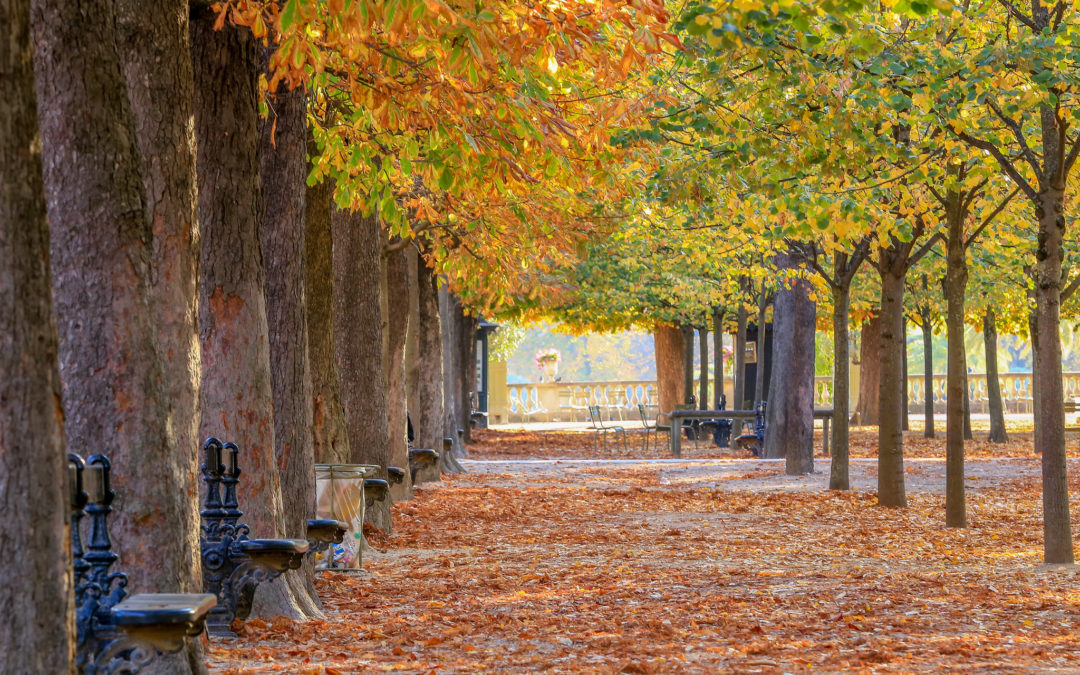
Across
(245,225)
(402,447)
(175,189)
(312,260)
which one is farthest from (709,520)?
(175,189)

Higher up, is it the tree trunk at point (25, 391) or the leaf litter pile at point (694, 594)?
the tree trunk at point (25, 391)

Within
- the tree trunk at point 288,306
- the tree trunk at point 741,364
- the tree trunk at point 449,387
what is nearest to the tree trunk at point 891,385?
the tree trunk at point 288,306

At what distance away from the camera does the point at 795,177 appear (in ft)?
41.0

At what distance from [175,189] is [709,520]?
9.90 meters

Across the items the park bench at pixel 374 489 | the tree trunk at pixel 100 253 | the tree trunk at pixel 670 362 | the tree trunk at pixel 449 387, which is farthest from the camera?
the tree trunk at pixel 670 362

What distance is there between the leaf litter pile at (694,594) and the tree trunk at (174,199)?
1246 millimetres

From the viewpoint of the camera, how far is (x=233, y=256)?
8.03 m

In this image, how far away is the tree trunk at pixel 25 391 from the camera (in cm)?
392

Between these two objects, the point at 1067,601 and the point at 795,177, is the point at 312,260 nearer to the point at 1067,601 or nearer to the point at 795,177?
the point at 795,177

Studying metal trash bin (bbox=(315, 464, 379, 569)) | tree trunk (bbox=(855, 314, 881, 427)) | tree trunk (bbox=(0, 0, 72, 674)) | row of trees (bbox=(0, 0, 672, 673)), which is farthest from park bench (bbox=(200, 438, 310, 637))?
tree trunk (bbox=(855, 314, 881, 427))

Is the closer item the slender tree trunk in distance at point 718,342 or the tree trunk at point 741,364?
the tree trunk at point 741,364

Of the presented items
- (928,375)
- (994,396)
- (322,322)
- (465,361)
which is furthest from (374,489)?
(465,361)

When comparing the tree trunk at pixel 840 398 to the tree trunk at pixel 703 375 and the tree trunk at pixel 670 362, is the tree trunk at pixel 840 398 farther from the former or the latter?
the tree trunk at pixel 670 362

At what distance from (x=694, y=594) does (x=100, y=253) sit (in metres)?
5.45
